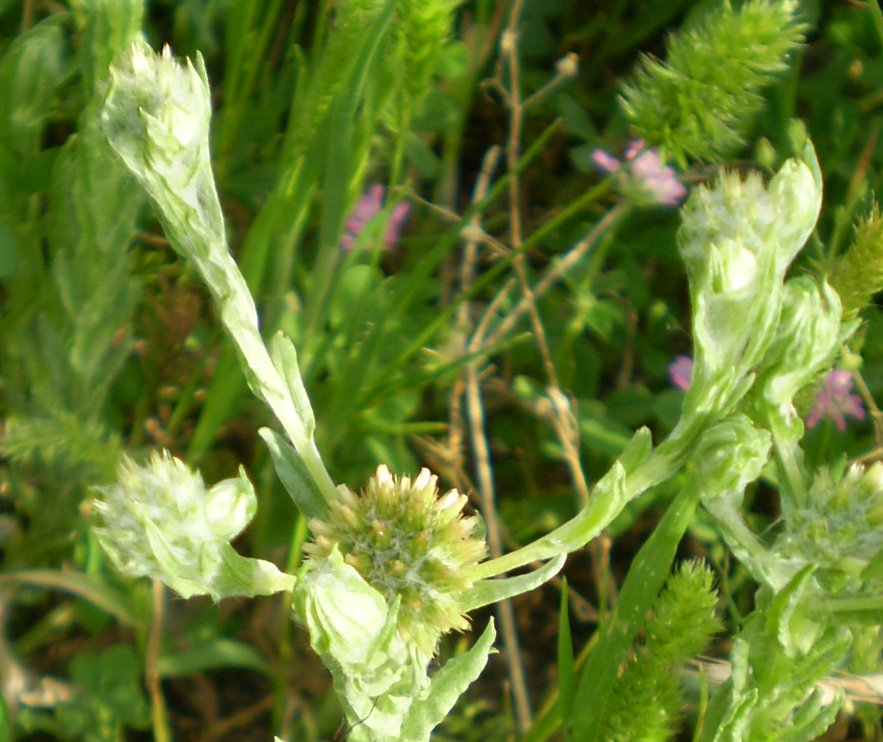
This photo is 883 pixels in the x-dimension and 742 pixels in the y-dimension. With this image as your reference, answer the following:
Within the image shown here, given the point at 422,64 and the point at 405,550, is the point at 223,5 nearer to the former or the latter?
the point at 422,64

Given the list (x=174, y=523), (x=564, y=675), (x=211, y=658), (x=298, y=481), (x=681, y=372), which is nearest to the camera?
(x=174, y=523)

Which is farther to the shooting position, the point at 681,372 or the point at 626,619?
the point at 681,372

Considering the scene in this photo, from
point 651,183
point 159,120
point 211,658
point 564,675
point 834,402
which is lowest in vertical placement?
point 211,658

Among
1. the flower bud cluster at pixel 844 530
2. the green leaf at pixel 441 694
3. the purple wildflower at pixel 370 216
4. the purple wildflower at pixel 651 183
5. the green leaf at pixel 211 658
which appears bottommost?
the green leaf at pixel 211 658

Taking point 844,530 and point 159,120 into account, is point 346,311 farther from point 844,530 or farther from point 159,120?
point 844,530

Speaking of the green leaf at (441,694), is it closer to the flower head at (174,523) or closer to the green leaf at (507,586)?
the green leaf at (507,586)

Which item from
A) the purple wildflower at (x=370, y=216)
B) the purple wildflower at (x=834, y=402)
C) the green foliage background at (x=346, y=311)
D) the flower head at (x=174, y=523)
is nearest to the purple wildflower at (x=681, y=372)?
the green foliage background at (x=346, y=311)

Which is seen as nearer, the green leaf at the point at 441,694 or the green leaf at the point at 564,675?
the green leaf at the point at 441,694

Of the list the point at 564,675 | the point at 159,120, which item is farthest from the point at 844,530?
the point at 159,120

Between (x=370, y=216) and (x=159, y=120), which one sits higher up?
(x=159, y=120)
